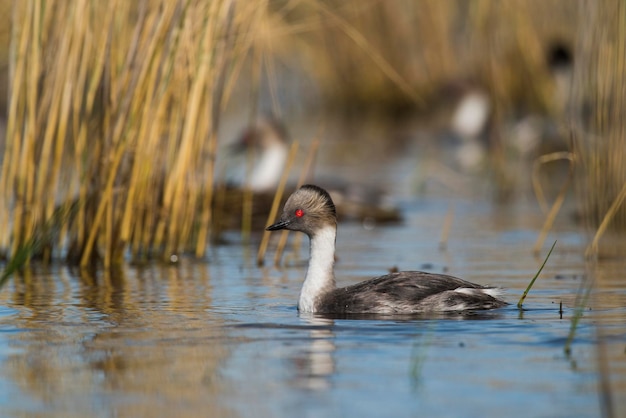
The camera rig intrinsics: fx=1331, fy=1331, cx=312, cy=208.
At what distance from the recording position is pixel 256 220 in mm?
13508

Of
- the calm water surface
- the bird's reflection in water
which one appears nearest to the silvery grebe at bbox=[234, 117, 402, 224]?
the calm water surface

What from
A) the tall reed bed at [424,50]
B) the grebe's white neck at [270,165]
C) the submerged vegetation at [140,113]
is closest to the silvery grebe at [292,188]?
the grebe's white neck at [270,165]

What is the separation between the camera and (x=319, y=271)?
8.39 metres

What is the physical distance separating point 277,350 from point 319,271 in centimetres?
163

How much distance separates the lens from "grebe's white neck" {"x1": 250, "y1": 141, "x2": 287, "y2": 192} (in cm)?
1573

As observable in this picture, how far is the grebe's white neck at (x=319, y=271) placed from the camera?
8250mm

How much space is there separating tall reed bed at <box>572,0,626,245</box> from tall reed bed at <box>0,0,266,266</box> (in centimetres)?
253

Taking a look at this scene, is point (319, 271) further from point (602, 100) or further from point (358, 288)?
point (602, 100)

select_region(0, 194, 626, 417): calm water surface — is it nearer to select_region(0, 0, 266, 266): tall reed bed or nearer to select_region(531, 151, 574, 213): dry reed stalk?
select_region(0, 0, 266, 266): tall reed bed

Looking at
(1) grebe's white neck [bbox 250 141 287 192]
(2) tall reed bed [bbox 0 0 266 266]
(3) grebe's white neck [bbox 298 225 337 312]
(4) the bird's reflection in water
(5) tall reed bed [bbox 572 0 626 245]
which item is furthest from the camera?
(1) grebe's white neck [bbox 250 141 287 192]

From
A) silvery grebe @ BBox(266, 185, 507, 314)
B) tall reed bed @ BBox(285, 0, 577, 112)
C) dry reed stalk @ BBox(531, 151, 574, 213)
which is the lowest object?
silvery grebe @ BBox(266, 185, 507, 314)

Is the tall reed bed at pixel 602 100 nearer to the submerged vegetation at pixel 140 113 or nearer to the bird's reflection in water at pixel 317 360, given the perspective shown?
the submerged vegetation at pixel 140 113

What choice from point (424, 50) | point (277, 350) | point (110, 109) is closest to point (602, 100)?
point (110, 109)

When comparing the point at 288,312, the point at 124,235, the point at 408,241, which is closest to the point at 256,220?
the point at 408,241
